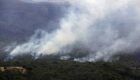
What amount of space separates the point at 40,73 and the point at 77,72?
8.28 m

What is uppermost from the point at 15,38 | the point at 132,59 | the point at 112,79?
the point at 15,38

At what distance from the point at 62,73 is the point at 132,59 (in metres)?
52.4

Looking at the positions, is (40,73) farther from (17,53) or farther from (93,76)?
(17,53)

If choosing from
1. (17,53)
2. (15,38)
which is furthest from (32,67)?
(15,38)

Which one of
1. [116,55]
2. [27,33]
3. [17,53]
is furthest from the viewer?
[27,33]

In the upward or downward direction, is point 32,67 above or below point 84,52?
below

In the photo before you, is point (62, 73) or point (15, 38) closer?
point (62, 73)

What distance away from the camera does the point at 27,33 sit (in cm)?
17700

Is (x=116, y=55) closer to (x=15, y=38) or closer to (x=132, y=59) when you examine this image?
(x=132, y=59)

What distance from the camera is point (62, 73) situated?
7562 cm

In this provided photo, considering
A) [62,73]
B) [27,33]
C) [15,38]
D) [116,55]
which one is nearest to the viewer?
[62,73]

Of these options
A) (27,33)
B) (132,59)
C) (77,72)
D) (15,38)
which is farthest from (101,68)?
(27,33)

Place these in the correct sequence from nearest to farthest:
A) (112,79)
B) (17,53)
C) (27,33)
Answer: (112,79) < (17,53) < (27,33)

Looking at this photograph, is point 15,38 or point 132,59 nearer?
point 132,59
